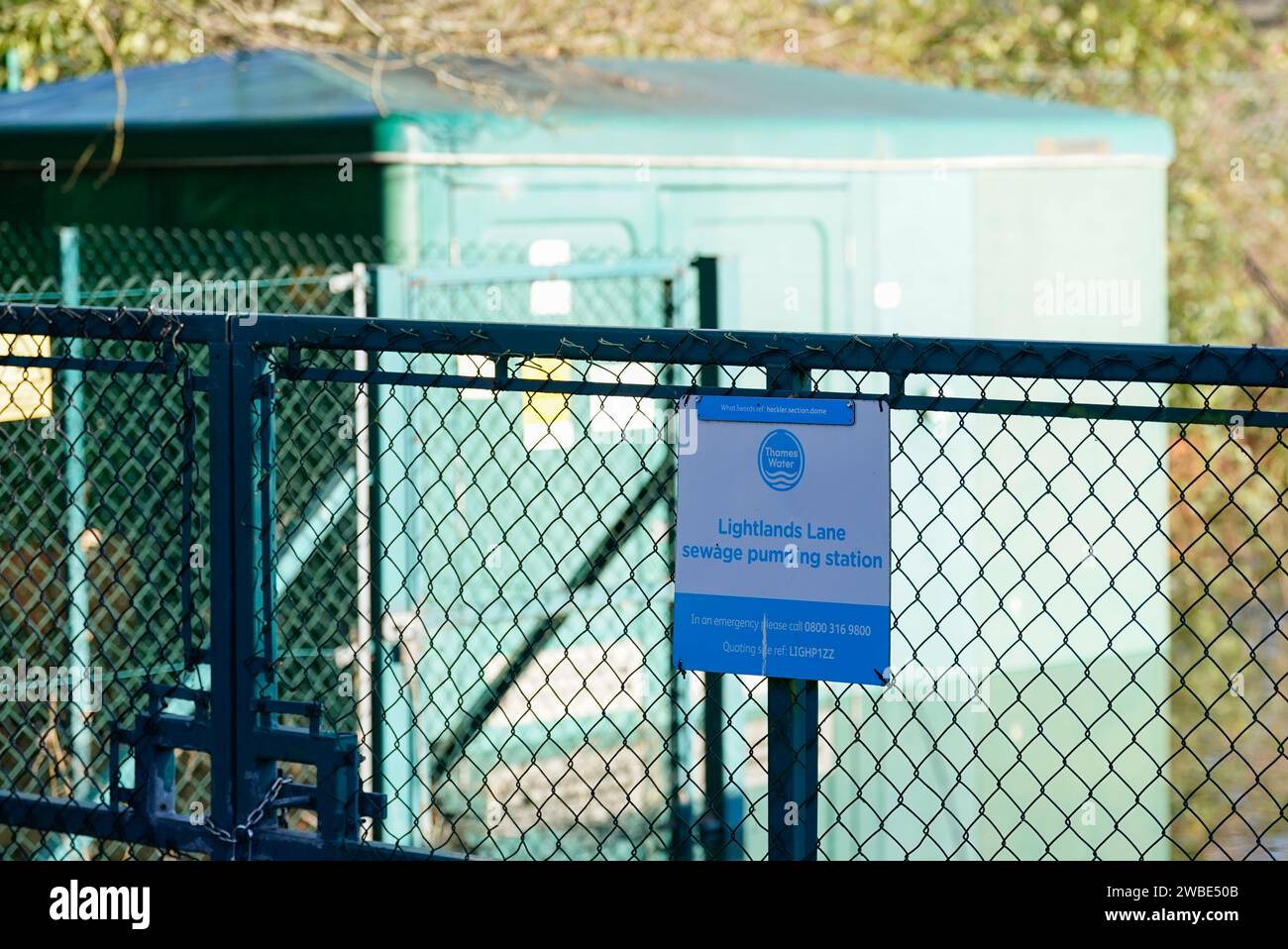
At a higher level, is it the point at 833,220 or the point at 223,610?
the point at 833,220

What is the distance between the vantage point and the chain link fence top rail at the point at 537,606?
4.00 meters

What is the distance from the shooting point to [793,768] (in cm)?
294

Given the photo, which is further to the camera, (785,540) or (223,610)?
(223,610)

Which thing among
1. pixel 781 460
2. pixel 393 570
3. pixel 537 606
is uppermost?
pixel 781 460

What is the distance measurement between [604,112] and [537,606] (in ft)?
5.45

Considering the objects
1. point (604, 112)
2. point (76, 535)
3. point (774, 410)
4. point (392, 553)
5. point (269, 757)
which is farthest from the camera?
point (604, 112)

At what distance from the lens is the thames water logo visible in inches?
112

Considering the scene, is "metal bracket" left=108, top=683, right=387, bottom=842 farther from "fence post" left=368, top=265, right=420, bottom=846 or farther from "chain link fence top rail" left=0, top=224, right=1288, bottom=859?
"fence post" left=368, top=265, right=420, bottom=846

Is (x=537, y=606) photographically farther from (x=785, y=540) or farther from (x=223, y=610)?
(x=785, y=540)

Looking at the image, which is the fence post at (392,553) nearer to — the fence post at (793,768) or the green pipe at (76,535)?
the green pipe at (76,535)

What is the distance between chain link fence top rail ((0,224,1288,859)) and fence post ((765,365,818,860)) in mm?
718

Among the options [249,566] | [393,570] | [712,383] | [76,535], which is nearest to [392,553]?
[393,570]

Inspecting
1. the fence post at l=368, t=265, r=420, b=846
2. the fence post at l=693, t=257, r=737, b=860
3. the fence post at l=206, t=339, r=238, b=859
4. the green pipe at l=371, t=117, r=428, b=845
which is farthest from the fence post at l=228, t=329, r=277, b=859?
the fence post at l=693, t=257, r=737, b=860
